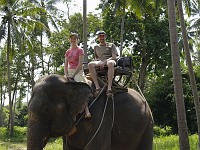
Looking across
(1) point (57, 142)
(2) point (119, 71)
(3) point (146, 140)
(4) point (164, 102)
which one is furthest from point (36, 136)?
(4) point (164, 102)

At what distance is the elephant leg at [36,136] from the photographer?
14.6 feet

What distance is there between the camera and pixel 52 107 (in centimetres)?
479

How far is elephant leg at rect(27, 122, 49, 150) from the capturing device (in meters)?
4.46

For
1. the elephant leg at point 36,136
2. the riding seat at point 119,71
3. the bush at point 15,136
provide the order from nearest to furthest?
the elephant leg at point 36,136, the riding seat at point 119,71, the bush at point 15,136

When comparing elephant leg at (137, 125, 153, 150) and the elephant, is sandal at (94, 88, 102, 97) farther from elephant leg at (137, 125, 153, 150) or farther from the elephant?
elephant leg at (137, 125, 153, 150)

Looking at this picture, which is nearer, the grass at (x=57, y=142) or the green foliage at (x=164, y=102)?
the grass at (x=57, y=142)

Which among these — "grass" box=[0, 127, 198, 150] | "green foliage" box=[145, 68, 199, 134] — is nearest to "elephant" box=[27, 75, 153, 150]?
"grass" box=[0, 127, 198, 150]

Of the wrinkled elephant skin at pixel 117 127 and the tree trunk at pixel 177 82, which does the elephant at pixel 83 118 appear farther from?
the tree trunk at pixel 177 82

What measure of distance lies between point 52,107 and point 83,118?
68cm

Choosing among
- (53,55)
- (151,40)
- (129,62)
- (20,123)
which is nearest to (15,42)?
(53,55)

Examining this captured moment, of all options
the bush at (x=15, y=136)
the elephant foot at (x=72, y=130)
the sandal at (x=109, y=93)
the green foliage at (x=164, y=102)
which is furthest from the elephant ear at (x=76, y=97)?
the bush at (x=15, y=136)

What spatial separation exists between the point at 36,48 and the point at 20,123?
27.8m

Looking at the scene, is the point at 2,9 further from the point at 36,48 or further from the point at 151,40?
the point at 151,40

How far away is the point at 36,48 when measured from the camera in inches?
1254
